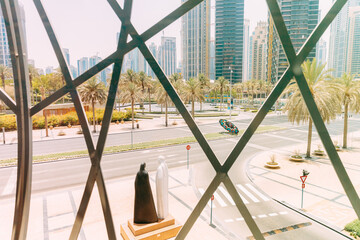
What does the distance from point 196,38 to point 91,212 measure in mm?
12546

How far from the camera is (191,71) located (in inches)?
782

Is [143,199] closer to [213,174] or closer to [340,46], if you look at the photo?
[340,46]

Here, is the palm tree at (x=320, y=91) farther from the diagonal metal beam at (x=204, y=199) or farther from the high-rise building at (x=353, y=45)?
the diagonal metal beam at (x=204, y=199)

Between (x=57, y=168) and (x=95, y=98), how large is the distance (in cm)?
1303

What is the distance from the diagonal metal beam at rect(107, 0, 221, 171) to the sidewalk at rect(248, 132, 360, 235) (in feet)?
29.6

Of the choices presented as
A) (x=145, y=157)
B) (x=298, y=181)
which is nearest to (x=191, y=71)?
(x=145, y=157)

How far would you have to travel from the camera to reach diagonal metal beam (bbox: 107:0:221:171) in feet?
8.01

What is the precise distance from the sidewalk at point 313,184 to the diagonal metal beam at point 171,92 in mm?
9030

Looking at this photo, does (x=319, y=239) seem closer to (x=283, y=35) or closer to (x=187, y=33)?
(x=283, y=35)

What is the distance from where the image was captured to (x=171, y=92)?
97.1 inches

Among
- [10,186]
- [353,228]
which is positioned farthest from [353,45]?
[10,186]

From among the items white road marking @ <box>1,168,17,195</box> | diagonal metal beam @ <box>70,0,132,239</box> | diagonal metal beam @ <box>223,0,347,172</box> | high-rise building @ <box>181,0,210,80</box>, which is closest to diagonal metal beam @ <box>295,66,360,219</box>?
diagonal metal beam @ <box>223,0,347,172</box>

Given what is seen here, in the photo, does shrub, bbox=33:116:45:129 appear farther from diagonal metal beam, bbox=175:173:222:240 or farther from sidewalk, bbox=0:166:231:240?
diagonal metal beam, bbox=175:173:222:240

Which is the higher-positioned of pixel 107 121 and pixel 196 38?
pixel 196 38
